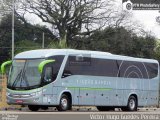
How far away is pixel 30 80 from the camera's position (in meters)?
26.0

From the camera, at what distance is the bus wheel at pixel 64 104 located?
2644 centimetres

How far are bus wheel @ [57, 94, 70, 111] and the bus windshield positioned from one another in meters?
1.78

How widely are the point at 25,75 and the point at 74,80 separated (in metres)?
2.75

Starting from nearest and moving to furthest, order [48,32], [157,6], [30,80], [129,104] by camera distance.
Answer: [157,6]
[30,80]
[129,104]
[48,32]

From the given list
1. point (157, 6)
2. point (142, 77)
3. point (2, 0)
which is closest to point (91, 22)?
point (2, 0)

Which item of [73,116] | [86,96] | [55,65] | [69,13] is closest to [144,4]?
[73,116]

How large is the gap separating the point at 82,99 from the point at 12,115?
2097cm

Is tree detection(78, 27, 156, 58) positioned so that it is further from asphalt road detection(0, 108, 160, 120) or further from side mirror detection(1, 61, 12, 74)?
asphalt road detection(0, 108, 160, 120)

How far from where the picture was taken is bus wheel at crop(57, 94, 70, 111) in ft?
86.7

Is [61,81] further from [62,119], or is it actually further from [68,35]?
[68,35]

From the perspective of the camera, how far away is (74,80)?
89.1ft

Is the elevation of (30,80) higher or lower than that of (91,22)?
lower

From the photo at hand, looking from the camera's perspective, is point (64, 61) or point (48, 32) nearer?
point (64, 61)

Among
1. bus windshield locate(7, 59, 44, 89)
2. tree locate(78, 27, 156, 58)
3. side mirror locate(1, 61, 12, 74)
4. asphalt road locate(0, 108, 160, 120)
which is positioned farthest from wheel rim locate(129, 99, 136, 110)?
tree locate(78, 27, 156, 58)
